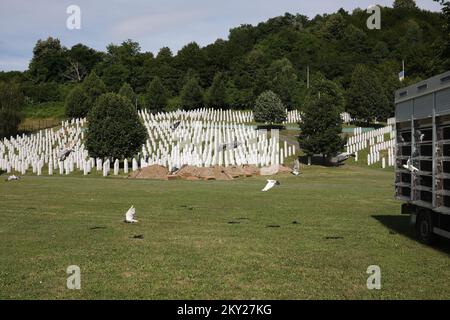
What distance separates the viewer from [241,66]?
104938 mm

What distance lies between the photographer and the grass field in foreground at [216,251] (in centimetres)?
705

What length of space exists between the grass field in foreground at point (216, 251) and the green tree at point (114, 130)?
73.9ft

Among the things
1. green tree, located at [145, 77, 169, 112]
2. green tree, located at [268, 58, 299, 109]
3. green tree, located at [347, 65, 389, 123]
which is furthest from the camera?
green tree, located at [145, 77, 169, 112]

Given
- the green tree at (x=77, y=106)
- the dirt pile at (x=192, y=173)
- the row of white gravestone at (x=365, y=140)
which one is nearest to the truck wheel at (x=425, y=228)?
the dirt pile at (x=192, y=173)

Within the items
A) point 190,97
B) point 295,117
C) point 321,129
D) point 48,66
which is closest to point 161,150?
point 321,129

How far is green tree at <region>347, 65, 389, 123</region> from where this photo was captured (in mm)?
71438

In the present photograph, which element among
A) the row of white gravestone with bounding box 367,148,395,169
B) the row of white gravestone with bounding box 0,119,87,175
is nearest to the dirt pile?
the row of white gravestone with bounding box 0,119,87,175

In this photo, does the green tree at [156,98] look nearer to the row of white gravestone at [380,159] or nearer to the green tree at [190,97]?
the green tree at [190,97]

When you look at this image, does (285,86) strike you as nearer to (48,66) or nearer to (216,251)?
(48,66)

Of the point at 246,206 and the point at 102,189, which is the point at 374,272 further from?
the point at 102,189

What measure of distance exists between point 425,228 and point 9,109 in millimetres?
61026

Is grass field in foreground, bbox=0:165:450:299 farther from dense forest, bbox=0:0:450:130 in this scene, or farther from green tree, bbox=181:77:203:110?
green tree, bbox=181:77:203:110

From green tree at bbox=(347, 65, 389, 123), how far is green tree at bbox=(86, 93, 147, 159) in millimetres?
37902
